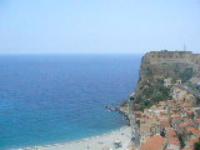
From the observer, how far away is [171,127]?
43812 millimetres

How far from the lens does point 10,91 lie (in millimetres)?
106875

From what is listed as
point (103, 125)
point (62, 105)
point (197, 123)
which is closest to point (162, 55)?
point (62, 105)

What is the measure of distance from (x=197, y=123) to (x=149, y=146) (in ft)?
20.7

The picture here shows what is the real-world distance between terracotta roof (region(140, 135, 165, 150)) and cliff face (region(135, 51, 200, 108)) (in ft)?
84.2

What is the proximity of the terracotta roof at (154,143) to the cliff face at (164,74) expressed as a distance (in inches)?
1011

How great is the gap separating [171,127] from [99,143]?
11084 mm

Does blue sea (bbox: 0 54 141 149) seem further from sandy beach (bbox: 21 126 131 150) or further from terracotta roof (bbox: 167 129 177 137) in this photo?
terracotta roof (bbox: 167 129 177 137)

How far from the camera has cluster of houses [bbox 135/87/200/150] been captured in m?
38.3

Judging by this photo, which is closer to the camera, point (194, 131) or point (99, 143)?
point (194, 131)

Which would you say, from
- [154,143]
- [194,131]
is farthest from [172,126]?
[154,143]

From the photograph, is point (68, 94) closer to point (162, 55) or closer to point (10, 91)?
point (10, 91)

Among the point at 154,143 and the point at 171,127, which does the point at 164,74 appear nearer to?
the point at 171,127

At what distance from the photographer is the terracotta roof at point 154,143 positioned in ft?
126

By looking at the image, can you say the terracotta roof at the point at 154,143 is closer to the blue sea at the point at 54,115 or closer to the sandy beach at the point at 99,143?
the sandy beach at the point at 99,143
